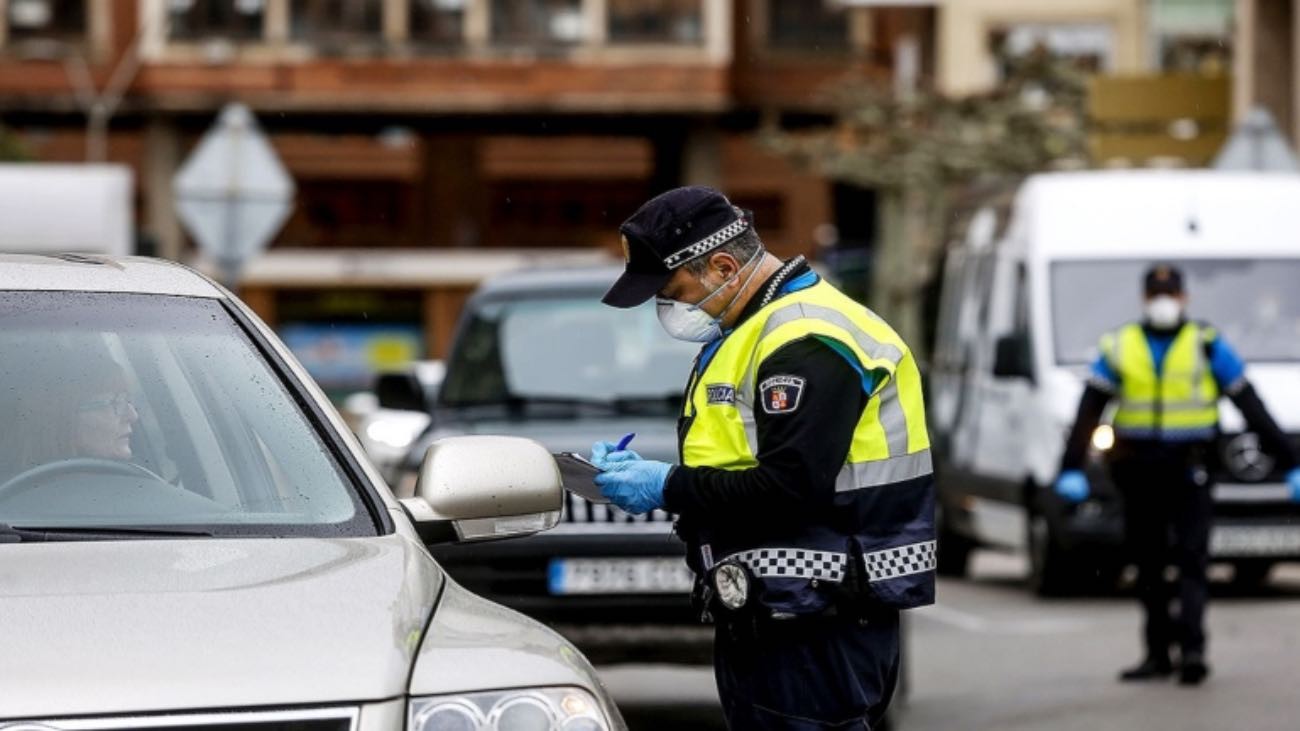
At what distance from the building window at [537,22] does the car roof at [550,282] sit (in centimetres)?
4529

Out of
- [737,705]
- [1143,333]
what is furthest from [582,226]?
[737,705]

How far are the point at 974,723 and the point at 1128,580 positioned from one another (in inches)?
414

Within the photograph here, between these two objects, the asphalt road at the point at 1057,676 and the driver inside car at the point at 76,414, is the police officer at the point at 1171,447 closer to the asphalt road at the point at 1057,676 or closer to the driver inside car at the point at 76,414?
the asphalt road at the point at 1057,676

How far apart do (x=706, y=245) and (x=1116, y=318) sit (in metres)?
13.9

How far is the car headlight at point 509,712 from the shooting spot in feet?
15.4

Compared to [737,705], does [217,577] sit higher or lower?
higher

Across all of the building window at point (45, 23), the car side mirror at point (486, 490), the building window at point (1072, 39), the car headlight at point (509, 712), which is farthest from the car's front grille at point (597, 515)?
the building window at point (45, 23)

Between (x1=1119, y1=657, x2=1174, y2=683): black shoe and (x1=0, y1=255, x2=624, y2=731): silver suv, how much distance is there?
8.00 metres

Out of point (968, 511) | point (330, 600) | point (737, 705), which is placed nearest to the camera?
point (330, 600)

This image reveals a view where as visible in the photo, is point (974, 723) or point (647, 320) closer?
point (974, 723)

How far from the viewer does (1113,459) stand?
45.5 ft

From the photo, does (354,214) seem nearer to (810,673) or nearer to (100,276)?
(100,276)

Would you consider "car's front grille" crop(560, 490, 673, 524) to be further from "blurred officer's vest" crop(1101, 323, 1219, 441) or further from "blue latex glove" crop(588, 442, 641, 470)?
"blue latex glove" crop(588, 442, 641, 470)

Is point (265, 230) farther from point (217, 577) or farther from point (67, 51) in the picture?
point (67, 51)
